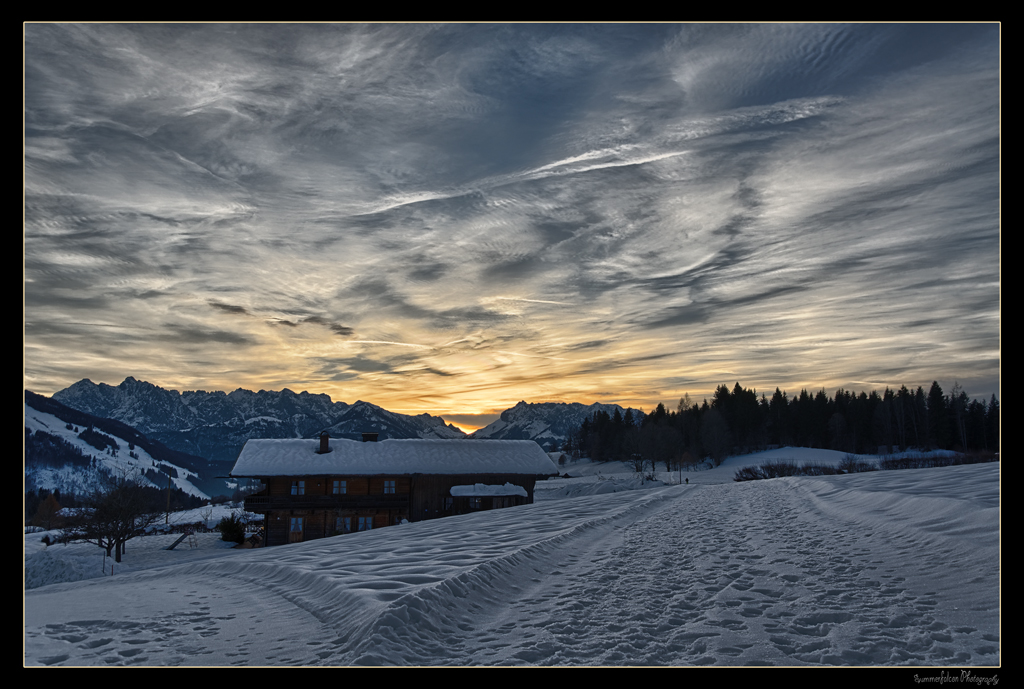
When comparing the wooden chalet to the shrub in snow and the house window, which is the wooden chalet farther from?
the shrub in snow

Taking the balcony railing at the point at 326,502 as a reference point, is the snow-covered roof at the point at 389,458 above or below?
above

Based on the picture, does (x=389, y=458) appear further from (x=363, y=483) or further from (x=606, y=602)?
(x=606, y=602)

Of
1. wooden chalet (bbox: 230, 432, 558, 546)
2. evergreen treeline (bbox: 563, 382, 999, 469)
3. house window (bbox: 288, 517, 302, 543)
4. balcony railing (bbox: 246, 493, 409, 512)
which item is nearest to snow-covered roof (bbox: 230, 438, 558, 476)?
wooden chalet (bbox: 230, 432, 558, 546)

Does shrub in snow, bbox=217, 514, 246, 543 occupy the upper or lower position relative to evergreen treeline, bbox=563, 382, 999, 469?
lower

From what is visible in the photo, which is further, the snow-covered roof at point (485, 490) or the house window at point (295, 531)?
the snow-covered roof at point (485, 490)

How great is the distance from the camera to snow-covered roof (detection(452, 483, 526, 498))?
138ft

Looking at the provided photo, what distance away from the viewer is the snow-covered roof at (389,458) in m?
40.9

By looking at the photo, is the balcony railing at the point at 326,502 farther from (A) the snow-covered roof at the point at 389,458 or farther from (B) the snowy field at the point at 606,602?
(B) the snowy field at the point at 606,602

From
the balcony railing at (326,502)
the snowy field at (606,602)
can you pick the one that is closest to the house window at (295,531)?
the balcony railing at (326,502)

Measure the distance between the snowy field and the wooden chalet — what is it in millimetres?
26594

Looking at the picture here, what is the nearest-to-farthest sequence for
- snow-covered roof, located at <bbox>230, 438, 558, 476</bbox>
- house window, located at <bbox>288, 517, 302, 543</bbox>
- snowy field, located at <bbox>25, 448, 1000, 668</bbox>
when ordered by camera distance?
snowy field, located at <bbox>25, 448, 1000, 668</bbox> < house window, located at <bbox>288, 517, 302, 543</bbox> < snow-covered roof, located at <bbox>230, 438, 558, 476</bbox>

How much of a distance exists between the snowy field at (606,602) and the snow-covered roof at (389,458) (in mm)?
26997

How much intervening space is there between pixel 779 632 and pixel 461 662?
12.1 feet

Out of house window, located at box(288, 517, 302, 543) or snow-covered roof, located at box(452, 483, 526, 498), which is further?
snow-covered roof, located at box(452, 483, 526, 498)
